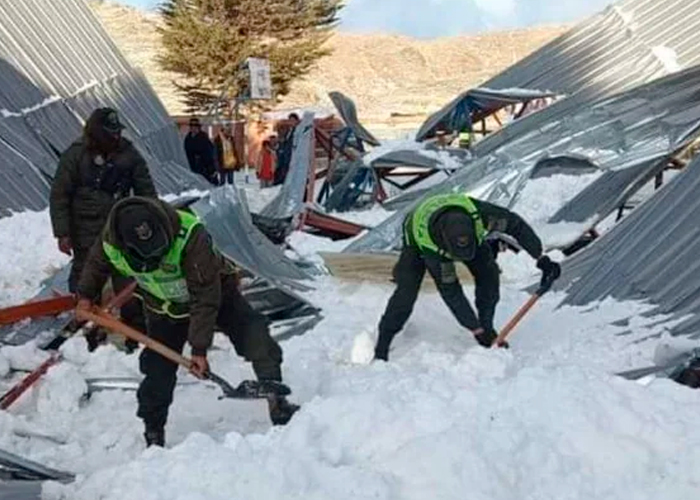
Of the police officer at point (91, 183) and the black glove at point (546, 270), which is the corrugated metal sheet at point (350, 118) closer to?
the police officer at point (91, 183)

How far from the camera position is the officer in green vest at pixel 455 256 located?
249 inches

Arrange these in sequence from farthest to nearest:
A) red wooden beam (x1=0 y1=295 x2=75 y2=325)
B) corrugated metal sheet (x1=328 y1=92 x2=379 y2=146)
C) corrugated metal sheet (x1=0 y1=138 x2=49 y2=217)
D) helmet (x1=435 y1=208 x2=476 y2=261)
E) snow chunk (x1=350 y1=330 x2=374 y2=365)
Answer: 1. corrugated metal sheet (x1=328 y1=92 x2=379 y2=146)
2. corrugated metal sheet (x1=0 y1=138 x2=49 y2=217)
3. snow chunk (x1=350 y1=330 x2=374 y2=365)
4. helmet (x1=435 y1=208 x2=476 y2=261)
5. red wooden beam (x1=0 y1=295 x2=75 y2=325)

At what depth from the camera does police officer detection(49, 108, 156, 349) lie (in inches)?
275

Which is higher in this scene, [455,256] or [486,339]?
[455,256]

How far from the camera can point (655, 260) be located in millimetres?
7754

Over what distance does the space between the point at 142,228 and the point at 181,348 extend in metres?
0.91

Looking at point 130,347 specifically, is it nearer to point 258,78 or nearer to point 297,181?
point 297,181

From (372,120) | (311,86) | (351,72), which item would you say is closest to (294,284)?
(372,120)

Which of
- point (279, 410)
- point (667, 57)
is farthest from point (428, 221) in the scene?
point (667, 57)

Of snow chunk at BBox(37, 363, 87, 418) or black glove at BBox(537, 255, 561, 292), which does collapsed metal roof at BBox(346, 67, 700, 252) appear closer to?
black glove at BBox(537, 255, 561, 292)

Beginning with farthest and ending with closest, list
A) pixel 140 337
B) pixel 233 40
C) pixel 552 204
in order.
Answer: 1. pixel 233 40
2. pixel 552 204
3. pixel 140 337

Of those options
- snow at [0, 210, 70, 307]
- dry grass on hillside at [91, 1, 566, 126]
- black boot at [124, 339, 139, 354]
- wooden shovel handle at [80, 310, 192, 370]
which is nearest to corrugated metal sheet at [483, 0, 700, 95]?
snow at [0, 210, 70, 307]

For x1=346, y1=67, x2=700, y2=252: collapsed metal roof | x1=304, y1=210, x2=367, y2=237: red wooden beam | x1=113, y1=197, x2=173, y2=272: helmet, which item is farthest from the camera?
x1=304, y1=210, x2=367, y2=237: red wooden beam

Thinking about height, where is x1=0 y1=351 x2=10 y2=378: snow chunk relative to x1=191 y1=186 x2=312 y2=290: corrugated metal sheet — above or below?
above
